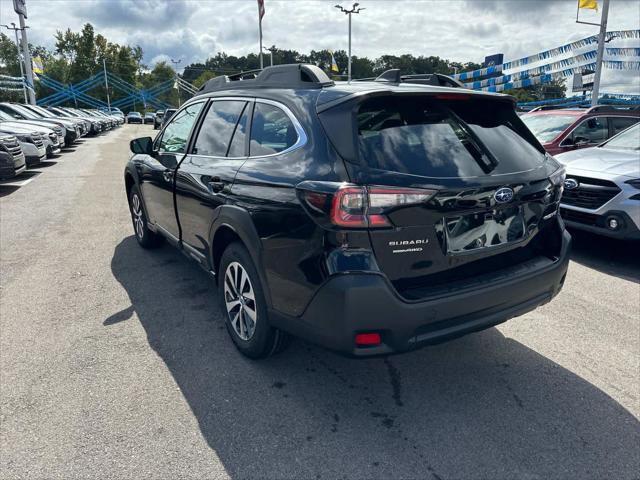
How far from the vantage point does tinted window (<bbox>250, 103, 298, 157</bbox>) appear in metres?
2.87

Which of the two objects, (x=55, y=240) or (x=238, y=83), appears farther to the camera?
(x=55, y=240)

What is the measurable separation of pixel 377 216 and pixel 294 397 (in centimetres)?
126

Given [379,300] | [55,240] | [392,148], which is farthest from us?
[55,240]

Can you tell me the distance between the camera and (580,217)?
18.9 feet

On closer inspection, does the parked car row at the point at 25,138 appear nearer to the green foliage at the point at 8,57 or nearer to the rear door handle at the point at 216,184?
the rear door handle at the point at 216,184

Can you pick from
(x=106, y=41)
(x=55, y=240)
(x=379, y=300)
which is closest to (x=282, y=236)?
(x=379, y=300)

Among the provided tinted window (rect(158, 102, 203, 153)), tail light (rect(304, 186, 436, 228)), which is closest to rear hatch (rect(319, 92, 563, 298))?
tail light (rect(304, 186, 436, 228))

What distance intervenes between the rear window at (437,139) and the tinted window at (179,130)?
7.07ft

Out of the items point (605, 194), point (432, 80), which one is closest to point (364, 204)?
point (432, 80)

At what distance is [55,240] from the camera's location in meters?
6.38

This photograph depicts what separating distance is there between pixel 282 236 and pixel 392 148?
2.45 feet

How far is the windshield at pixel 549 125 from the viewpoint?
842cm

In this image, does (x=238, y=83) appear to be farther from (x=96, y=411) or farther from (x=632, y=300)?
(x=632, y=300)

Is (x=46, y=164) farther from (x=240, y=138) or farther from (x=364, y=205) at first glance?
(x=364, y=205)
